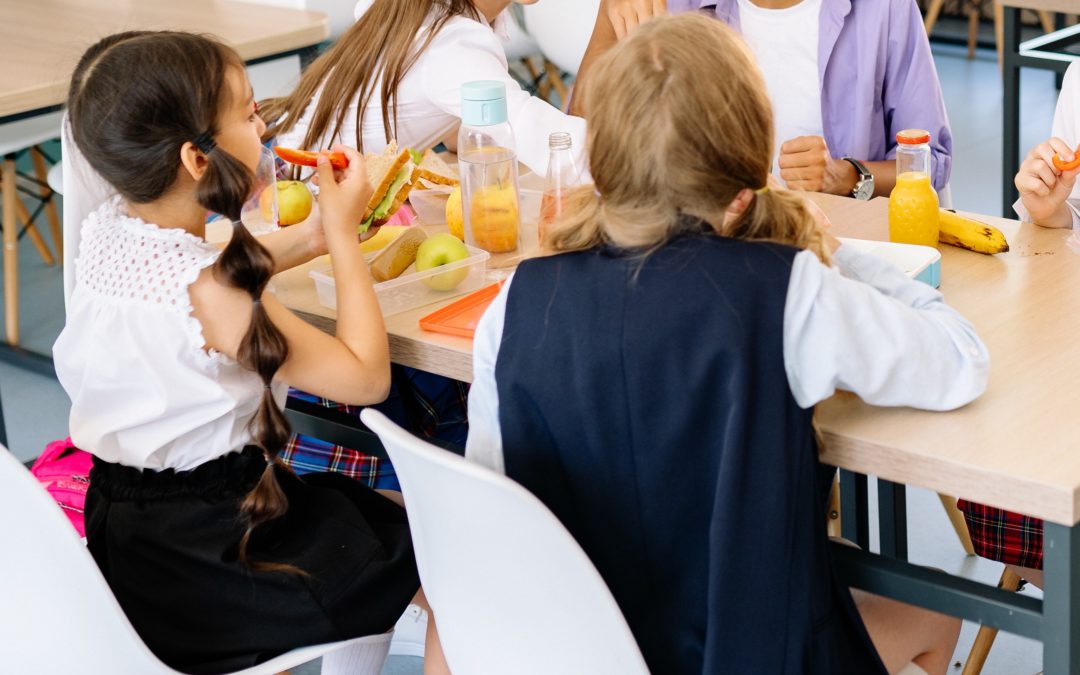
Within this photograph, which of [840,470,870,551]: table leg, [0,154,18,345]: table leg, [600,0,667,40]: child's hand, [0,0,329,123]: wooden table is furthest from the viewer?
[0,154,18,345]: table leg

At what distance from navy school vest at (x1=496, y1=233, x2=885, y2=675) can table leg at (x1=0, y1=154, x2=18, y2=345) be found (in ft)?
8.00

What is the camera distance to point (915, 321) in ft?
3.95

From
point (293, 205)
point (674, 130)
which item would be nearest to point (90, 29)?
point (293, 205)

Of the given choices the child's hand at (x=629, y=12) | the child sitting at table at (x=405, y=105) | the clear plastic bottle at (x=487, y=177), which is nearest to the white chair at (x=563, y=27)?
the child's hand at (x=629, y=12)

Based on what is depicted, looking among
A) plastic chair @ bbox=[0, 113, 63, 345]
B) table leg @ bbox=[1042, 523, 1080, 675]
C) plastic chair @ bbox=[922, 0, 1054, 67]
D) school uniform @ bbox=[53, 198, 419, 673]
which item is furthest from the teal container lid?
plastic chair @ bbox=[922, 0, 1054, 67]

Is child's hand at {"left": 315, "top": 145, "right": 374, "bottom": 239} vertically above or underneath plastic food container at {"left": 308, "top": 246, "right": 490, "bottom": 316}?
above

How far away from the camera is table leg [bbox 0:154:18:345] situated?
10.8 feet

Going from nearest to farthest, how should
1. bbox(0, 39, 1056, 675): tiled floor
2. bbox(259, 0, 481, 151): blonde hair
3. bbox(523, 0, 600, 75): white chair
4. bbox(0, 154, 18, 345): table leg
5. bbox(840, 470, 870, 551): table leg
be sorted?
bbox(840, 470, 870, 551): table leg, bbox(259, 0, 481, 151): blonde hair, bbox(0, 39, 1056, 675): tiled floor, bbox(0, 154, 18, 345): table leg, bbox(523, 0, 600, 75): white chair

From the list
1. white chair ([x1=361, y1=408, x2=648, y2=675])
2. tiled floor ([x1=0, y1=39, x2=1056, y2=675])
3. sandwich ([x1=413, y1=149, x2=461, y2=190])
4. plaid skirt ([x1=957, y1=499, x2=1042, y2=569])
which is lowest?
tiled floor ([x1=0, y1=39, x2=1056, y2=675])

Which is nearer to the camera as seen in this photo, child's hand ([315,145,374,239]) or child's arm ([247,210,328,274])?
child's hand ([315,145,374,239])

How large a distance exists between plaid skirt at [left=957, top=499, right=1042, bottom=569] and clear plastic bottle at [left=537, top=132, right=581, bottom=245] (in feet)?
2.08

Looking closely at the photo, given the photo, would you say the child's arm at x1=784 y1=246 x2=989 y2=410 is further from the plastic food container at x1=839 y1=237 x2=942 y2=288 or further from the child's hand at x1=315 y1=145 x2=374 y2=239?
the child's hand at x1=315 y1=145 x2=374 y2=239

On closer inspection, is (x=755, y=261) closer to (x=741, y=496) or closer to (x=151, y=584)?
(x=741, y=496)

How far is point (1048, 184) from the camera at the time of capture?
1.69 meters
